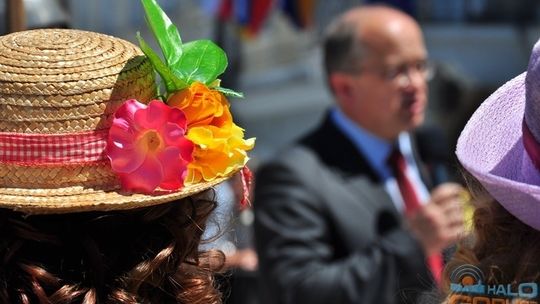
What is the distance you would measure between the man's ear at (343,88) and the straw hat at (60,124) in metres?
2.24

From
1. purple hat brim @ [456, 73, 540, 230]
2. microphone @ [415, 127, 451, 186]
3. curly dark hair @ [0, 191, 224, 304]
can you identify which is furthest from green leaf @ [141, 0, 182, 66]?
microphone @ [415, 127, 451, 186]

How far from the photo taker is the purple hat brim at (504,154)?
70.2 inches

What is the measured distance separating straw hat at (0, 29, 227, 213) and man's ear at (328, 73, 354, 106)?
224cm

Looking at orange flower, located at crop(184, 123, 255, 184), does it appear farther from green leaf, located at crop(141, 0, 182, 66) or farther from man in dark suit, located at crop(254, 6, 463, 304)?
man in dark suit, located at crop(254, 6, 463, 304)

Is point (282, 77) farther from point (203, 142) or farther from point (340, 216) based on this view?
point (203, 142)

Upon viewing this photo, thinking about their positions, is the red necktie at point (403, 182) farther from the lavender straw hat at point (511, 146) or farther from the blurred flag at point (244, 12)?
the blurred flag at point (244, 12)

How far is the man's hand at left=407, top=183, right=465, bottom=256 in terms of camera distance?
380 centimetres

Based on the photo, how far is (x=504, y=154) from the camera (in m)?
1.92

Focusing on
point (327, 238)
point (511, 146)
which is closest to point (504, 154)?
point (511, 146)

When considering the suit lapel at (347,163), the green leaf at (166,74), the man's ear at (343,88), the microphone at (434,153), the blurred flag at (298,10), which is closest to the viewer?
the green leaf at (166,74)

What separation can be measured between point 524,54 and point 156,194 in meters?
8.03

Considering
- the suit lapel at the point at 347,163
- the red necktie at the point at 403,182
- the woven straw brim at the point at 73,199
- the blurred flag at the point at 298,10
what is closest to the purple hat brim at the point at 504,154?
the woven straw brim at the point at 73,199

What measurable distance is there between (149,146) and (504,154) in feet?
1.95

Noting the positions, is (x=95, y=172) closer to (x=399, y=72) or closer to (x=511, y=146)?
(x=511, y=146)
